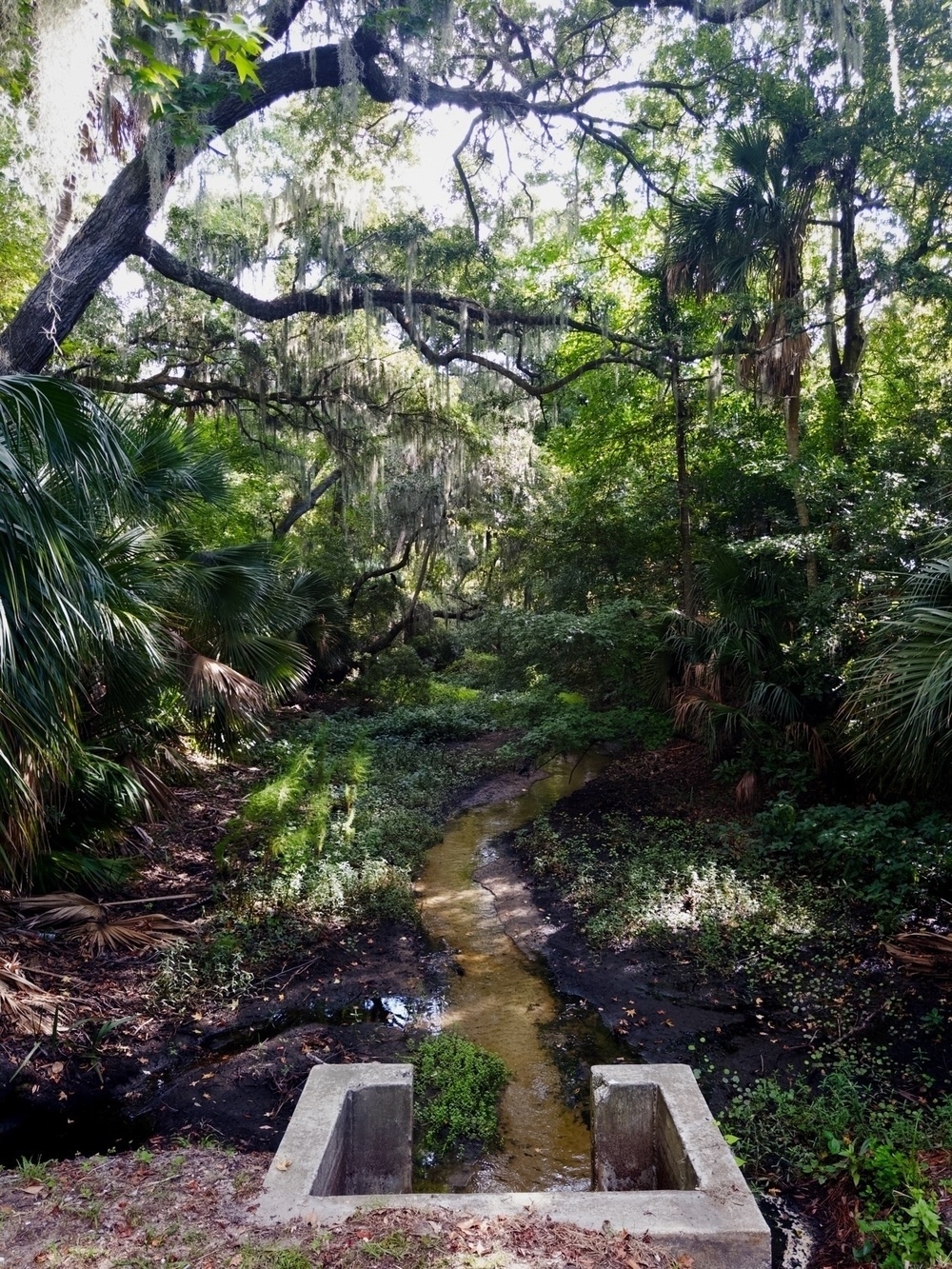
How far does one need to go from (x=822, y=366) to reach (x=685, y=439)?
2777 millimetres

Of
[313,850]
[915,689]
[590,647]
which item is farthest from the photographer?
[590,647]

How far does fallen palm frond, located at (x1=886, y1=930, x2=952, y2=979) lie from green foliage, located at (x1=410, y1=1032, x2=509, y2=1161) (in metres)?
2.63

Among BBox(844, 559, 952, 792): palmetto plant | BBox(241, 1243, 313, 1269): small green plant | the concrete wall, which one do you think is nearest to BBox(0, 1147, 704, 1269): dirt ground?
BBox(241, 1243, 313, 1269): small green plant

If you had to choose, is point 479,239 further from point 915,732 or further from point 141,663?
point 915,732

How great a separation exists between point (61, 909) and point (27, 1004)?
0.85 metres

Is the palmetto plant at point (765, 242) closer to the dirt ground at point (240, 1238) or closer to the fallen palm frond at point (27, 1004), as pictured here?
the dirt ground at point (240, 1238)

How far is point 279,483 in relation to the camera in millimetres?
16547

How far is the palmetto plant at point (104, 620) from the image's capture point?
3809 millimetres

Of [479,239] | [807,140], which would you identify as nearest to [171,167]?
[479,239]

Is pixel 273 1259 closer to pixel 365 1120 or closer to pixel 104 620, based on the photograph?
pixel 365 1120

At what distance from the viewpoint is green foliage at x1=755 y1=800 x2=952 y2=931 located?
560cm

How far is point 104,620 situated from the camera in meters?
4.32

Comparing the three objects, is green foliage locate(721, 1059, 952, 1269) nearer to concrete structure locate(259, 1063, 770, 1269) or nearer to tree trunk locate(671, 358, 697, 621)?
concrete structure locate(259, 1063, 770, 1269)

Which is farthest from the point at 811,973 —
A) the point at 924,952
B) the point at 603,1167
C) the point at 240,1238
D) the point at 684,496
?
the point at 684,496
